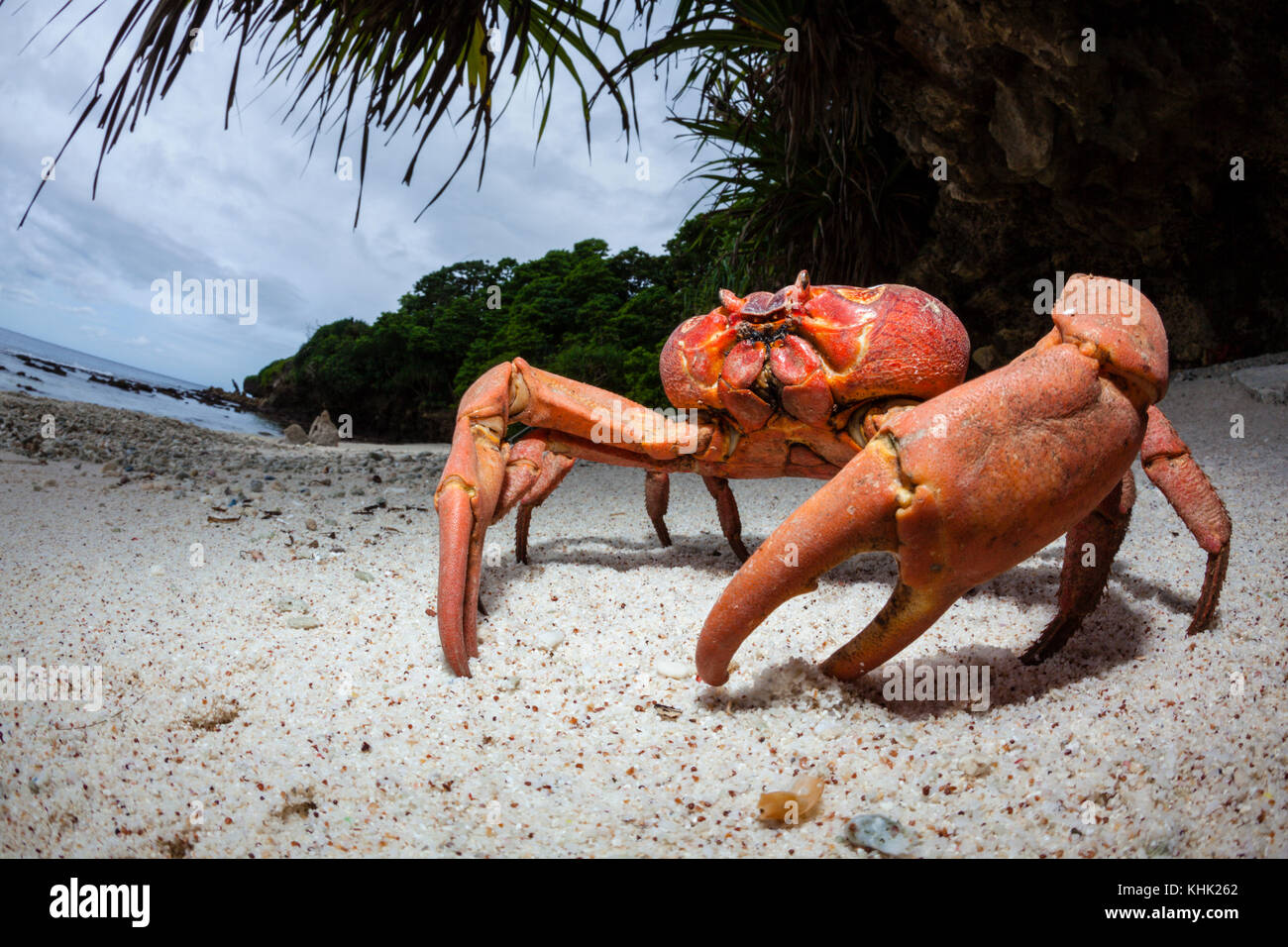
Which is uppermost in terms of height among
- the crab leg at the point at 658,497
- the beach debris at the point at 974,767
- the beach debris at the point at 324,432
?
the beach debris at the point at 324,432

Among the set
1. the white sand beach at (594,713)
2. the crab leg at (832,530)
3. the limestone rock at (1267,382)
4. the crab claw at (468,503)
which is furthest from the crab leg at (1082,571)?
the limestone rock at (1267,382)

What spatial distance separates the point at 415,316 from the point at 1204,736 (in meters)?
6.64

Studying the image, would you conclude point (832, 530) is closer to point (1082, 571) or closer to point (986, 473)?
point (986, 473)

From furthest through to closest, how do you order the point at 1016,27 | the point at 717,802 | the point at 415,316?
the point at 415,316 < the point at 1016,27 < the point at 717,802

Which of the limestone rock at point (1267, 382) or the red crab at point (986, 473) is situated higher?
the limestone rock at point (1267, 382)

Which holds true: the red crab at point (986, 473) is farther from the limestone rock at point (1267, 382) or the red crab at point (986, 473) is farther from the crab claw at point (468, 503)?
the limestone rock at point (1267, 382)

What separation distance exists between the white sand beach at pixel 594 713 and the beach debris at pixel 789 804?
28mm

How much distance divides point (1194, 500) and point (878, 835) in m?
1.27

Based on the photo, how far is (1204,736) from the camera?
3.81ft

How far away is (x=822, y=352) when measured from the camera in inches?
74.9

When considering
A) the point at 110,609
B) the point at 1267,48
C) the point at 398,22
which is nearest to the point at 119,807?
the point at 110,609

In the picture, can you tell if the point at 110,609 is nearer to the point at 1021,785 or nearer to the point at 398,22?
the point at 1021,785

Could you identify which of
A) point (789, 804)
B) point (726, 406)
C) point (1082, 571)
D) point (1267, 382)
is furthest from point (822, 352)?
point (1267, 382)

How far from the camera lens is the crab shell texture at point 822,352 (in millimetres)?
1829
